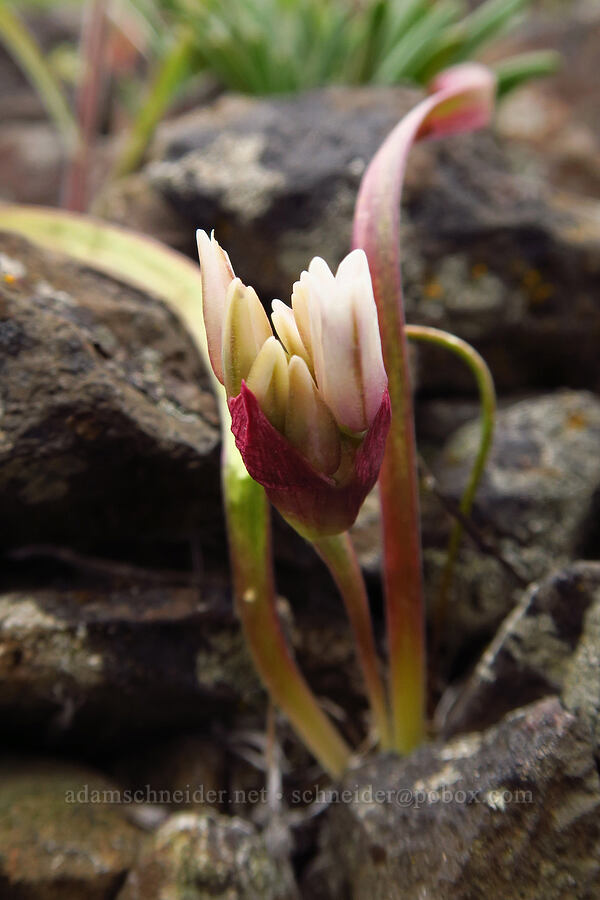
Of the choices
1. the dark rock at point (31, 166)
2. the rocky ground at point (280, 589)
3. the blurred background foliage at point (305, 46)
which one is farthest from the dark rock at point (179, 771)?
the dark rock at point (31, 166)

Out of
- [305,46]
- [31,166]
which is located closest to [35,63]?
[305,46]

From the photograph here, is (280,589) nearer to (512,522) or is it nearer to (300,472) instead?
(512,522)

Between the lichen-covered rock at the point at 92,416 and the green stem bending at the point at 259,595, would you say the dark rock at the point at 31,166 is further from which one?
the green stem bending at the point at 259,595

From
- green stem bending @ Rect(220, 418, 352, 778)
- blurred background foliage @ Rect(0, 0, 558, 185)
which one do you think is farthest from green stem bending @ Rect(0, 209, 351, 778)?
blurred background foliage @ Rect(0, 0, 558, 185)

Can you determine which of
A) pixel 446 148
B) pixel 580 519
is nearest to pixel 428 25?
pixel 446 148

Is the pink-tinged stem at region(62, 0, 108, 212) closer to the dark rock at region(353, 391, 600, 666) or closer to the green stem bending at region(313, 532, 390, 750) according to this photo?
the dark rock at region(353, 391, 600, 666)

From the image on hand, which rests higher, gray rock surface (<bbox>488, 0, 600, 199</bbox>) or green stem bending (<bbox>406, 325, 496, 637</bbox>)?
gray rock surface (<bbox>488, 0, 600, 199</bbox>)
